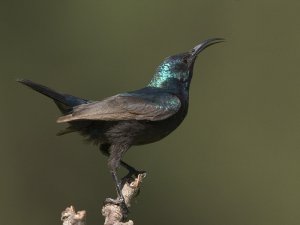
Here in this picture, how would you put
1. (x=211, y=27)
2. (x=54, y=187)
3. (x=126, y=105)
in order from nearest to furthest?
(x=126, y=105) → (x=54, y=187) → (x=211, y=27)

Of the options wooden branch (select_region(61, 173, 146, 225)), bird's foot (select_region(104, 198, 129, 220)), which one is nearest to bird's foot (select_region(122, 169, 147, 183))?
wooden branch (select_region(61, 173, 146, 225))

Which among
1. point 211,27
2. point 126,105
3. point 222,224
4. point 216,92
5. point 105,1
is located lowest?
point 126,105

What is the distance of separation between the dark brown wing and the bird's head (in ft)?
1.34

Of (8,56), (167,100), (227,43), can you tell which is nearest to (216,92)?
(227,43)

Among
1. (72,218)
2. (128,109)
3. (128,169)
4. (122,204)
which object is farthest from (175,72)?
(72,218)

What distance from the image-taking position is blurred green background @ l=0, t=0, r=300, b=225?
33.9 feet

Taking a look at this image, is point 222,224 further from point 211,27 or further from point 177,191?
point 211,27

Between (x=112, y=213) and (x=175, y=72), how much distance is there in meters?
1.74

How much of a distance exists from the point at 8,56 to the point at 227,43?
249 cm

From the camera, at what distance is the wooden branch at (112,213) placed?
570cm

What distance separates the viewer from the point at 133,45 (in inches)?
441

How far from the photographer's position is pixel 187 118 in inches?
425

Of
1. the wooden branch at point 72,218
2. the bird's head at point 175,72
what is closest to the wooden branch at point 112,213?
the wooden branch at point 72,218

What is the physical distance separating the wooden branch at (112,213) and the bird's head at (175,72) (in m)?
1.13
